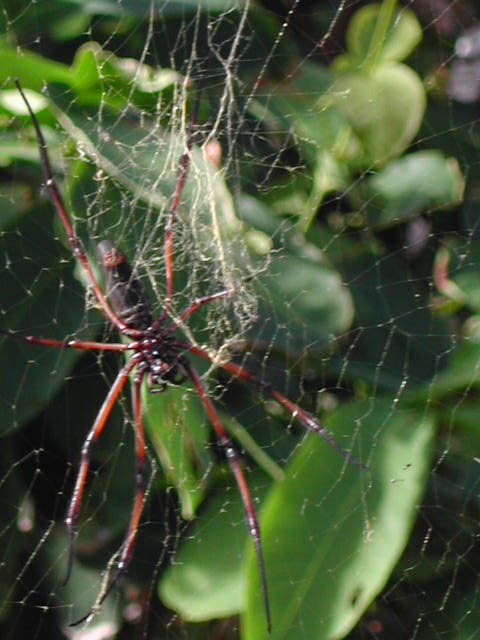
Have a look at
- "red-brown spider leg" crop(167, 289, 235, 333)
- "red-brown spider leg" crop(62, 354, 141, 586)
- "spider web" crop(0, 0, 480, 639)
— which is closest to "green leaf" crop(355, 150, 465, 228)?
"spider web" crop(0, 0, 480, 639)

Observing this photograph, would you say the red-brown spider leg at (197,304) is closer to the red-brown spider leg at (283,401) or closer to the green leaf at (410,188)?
the red-brown spider leg at (283,401)

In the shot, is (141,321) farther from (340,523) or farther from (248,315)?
(340,523)

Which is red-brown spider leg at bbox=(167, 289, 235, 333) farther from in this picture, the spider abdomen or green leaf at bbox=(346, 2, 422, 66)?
green leaf at bbox=(346, 2, 422, 66)

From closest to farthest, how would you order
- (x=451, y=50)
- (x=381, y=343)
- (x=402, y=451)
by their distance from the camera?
1. (x=402, y=451)
2. (x=381, y=343)
3. (x=451, y=50)

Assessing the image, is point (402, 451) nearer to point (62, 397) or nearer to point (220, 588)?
point (220, 588)

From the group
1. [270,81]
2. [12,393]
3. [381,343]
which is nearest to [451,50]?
[270,81]

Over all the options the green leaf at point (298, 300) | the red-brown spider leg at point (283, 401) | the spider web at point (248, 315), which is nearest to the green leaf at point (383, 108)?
the spider web at point (248, 315)

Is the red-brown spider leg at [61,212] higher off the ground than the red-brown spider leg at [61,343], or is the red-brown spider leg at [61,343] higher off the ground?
the red-brown spider leg at [61,212]
